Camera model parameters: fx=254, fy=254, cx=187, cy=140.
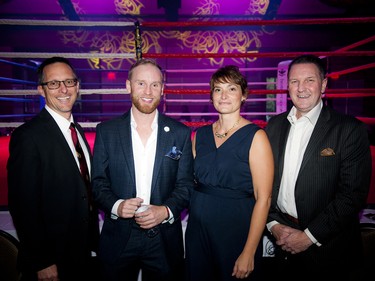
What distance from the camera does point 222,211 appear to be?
→ 4.94 feet

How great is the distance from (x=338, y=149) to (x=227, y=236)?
2.70 feet

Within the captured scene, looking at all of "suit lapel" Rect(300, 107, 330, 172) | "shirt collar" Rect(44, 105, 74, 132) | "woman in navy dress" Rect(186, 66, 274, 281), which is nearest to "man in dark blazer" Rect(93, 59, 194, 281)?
"woman in navy dress" Rect(186, 66, 274, 281)

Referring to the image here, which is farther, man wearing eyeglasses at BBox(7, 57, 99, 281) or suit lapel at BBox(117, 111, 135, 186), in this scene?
suit lapel at BBox(117, 111, 135, 186)

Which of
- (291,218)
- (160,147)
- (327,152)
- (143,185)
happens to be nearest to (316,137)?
(327,152)

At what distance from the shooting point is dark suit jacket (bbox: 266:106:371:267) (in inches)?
57.3

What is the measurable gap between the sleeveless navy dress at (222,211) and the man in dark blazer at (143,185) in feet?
0.40

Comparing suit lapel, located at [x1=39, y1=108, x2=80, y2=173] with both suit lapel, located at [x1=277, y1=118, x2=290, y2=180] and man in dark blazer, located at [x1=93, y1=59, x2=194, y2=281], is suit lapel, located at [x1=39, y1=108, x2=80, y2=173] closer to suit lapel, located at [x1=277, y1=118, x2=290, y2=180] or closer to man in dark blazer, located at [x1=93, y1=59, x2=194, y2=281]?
man in dark blazer, located at [x1=93, y1=59, x2=194, y2=281]

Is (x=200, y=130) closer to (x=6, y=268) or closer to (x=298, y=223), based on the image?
(x=298, y=223)

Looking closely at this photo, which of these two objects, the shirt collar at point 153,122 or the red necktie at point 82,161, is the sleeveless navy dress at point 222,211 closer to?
the shirt collar at point 153,122

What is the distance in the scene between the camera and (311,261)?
153cm

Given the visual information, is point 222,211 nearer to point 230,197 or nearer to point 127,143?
point 230,197

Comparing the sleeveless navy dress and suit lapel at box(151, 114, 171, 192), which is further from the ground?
suit lapel at box(151, 114, 171, 192)

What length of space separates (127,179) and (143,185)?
11cm

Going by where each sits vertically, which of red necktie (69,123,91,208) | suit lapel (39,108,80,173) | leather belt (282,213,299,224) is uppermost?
suit lapel (39,108,80,173)
